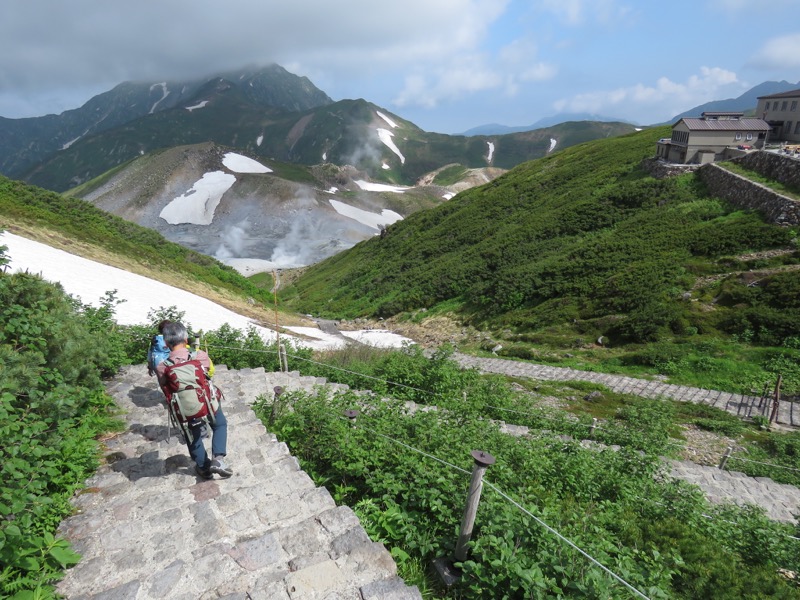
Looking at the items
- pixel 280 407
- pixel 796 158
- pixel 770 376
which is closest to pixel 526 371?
pixel 770 376

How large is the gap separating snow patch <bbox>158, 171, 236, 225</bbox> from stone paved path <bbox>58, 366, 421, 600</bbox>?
82.8 metres

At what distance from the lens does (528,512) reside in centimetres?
411

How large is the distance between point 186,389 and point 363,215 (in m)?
90.8

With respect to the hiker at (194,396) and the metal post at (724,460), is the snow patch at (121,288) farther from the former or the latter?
the metal post at (724,460)

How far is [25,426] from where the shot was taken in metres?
4.30

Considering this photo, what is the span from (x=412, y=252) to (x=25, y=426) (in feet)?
148

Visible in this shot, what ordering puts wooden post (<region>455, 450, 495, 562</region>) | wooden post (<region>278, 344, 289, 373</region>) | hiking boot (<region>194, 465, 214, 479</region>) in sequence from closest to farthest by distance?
wooden post (<region>455, 450, 495, 562</region>) → hiking boot (<region>194, 465, 214, 479</region>) → wooden post (<region>278, 344, 289, 373</region>)

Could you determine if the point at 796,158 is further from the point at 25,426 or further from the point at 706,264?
the point at 25,426

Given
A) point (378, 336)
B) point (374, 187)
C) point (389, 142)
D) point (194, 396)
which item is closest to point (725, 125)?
point (378, 336)

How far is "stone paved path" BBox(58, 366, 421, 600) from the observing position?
4012 mm

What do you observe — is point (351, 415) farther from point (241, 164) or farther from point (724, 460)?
point (241, 164)

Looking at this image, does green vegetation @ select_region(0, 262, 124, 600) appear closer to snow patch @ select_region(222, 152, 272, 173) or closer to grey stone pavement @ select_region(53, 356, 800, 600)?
grey stone pavement @ select_region(53, 356, 800, 600)

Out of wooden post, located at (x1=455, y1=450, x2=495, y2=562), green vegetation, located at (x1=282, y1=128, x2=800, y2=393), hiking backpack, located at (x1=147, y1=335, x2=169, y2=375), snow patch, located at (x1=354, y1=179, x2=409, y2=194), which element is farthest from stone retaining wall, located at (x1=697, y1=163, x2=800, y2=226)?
snow patch, located at (x1=354, y1=179, x2=409, y2=194)

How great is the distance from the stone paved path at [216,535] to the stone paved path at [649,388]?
1059cm
